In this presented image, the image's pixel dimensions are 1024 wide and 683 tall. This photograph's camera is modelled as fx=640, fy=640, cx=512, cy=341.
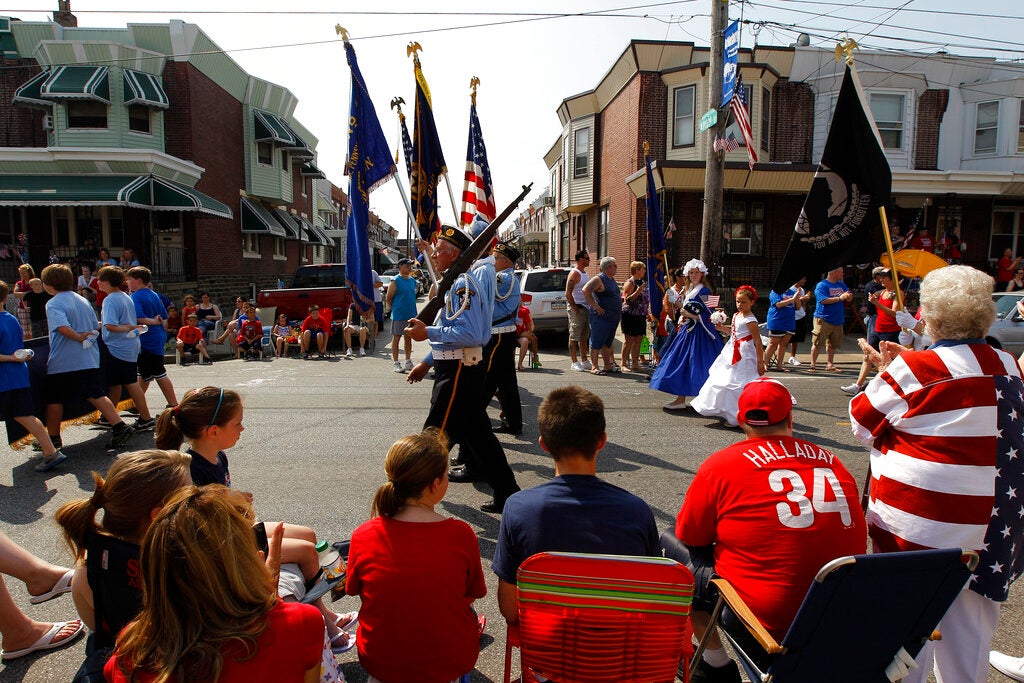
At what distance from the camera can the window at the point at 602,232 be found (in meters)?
24.8

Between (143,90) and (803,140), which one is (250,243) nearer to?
(143,90)

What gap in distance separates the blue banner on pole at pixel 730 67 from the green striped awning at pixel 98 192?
49.9 feet

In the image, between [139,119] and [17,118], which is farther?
[17,118]

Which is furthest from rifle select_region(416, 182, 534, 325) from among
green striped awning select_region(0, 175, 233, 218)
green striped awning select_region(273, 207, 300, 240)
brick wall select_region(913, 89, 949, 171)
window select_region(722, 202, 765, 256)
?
green striped awning select_region(273, 207, 300, 240)

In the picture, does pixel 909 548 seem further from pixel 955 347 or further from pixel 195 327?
pixel 195 327

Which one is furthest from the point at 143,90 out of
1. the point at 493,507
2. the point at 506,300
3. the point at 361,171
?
the point at 493,507

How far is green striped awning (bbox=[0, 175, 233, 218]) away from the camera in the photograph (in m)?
17.8

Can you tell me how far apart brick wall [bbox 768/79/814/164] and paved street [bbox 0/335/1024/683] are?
12218mm

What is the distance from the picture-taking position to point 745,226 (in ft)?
64.2

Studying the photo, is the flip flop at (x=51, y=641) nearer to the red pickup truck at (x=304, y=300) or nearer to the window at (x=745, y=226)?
the red pickup truck at (x=304, y=300)

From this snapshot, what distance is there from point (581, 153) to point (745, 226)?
897cm

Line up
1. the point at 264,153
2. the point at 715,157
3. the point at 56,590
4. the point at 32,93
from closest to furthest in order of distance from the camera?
the point at 56,590 → the point at 715,157 → the point at 32,93 → the point at 264,153

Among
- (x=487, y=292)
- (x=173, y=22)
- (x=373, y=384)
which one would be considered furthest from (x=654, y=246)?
(x=173, y=22)

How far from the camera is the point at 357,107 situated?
7852 millimetres
